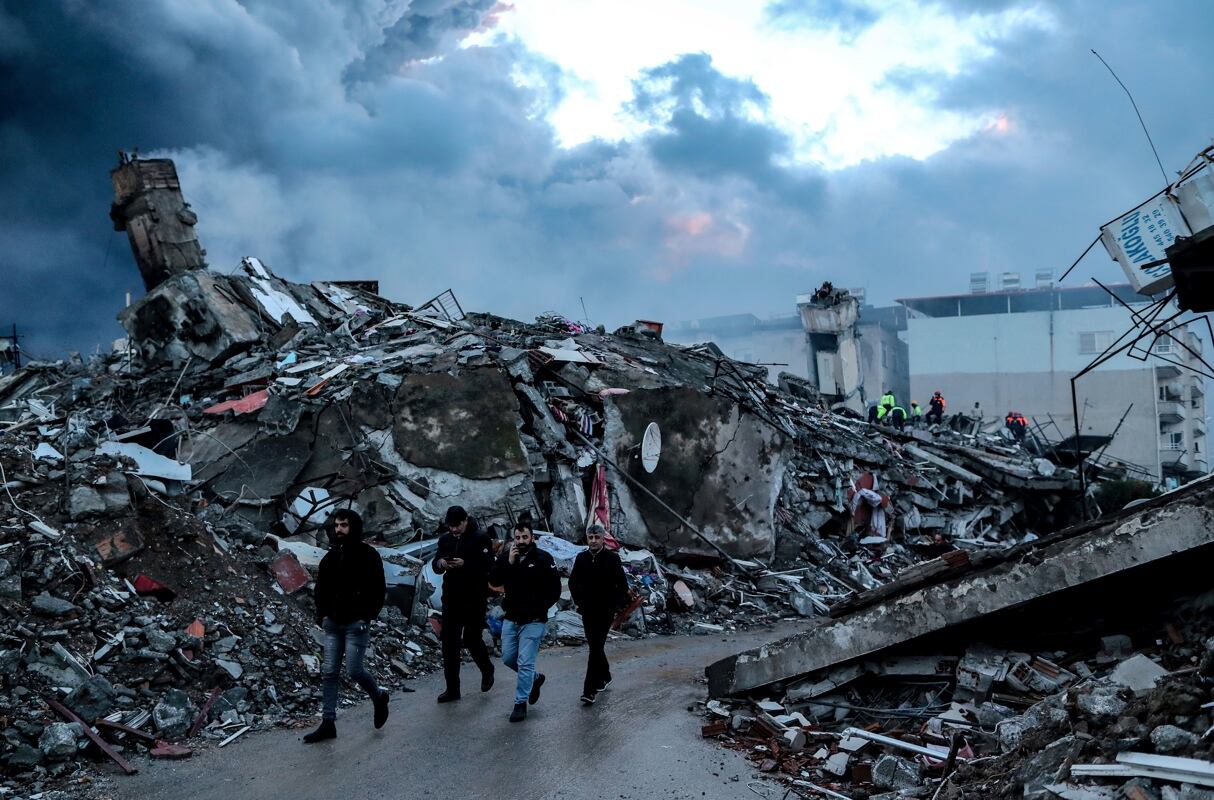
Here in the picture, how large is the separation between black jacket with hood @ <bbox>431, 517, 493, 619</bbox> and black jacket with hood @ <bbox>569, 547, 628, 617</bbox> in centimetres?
77

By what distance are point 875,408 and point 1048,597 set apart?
22.4m

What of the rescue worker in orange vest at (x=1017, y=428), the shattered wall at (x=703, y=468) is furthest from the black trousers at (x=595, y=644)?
the rescue worker in orange vest at (x=1017, y=428)

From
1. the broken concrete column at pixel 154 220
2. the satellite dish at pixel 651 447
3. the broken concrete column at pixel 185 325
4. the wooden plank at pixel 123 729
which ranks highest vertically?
the broken concrete column at pixel 154 220

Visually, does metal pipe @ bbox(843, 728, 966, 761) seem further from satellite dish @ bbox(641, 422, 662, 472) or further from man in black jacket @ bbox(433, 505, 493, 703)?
satellite dish @ bbox(641, 422, 662, 472)

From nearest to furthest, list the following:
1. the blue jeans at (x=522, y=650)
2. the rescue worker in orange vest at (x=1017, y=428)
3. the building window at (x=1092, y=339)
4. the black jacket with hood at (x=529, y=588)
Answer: the blue jeans at (x=522, y=650) < the black jacket with hood at (x=529, y=588) < the rescue worker in orange vest at (x=1017, y=428) < the building window at (x=1092, y=339)

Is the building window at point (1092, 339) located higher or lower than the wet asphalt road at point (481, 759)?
higher

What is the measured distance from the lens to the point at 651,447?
48.5 feet

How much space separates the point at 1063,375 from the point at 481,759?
Result: 50.4m

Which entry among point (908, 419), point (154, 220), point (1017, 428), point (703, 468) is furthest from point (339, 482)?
point (1017, 428)

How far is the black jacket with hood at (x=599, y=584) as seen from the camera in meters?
7.05

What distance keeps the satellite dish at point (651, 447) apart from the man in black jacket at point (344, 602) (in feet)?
28.3

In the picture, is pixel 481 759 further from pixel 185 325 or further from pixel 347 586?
pixel 185 325

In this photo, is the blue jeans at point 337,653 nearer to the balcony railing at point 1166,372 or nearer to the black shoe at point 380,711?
the black shoe at point 380,711

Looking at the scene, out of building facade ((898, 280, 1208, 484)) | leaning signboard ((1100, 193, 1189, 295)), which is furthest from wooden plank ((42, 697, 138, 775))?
building facade ((898, 280, 1208, 484))
